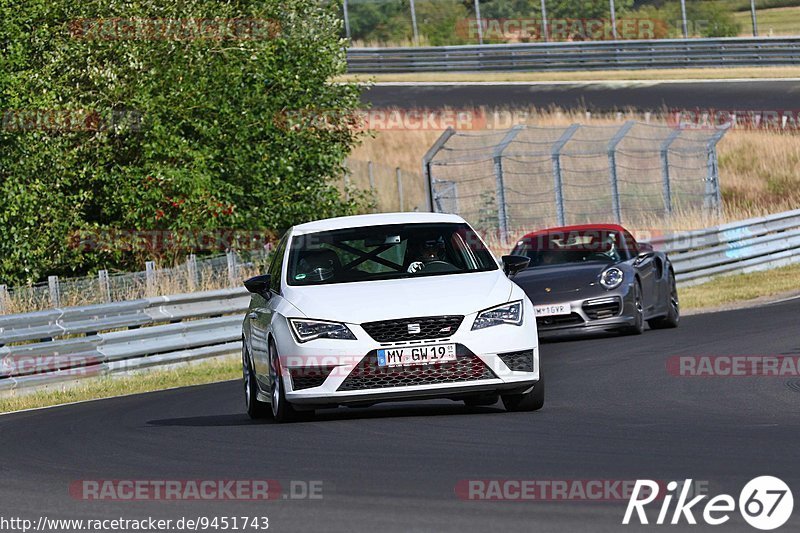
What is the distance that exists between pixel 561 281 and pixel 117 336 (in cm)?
511

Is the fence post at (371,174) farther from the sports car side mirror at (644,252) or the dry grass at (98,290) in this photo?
the sports car side mirror at (644,252)

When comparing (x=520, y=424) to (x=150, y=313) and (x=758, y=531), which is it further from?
(x=150, y=313)

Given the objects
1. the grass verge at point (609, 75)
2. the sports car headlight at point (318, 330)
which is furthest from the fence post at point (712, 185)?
the sports car headlight at point (318, 330)

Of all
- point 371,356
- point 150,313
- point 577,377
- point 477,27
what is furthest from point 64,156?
point 477,27

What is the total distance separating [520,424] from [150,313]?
9.25 metres

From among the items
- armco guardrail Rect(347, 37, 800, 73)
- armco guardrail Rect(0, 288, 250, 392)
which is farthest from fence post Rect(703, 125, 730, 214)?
armco guardrail Rect(0, 288, 250, 392)

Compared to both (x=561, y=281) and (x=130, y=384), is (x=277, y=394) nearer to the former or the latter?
(x=130, y=384)

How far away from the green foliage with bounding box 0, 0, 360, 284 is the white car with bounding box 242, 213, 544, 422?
12.5 meters

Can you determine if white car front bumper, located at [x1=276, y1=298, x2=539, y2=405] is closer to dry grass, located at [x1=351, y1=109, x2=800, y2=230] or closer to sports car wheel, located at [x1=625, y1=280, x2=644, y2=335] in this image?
sports car wheel, located at [x1=625, y1=280, x2=644, y2=335]

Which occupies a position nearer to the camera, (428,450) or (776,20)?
(428,450)

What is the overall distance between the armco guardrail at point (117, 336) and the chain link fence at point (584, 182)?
7418 millimetres

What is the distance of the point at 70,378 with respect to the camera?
1761 centimetres

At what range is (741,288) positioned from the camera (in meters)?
26.0

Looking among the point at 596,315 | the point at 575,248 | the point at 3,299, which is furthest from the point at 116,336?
the point at 575,248
